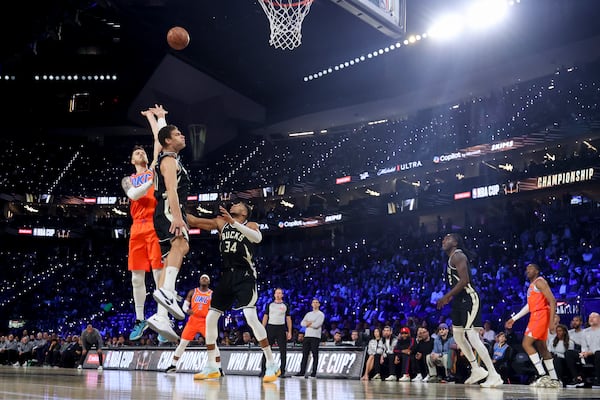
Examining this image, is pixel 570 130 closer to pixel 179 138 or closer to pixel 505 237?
pixel 505 237

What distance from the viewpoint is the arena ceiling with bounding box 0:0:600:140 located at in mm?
24016

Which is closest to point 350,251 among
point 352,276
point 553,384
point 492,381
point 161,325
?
point 352,276

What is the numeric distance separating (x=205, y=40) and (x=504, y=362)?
67.8 ft

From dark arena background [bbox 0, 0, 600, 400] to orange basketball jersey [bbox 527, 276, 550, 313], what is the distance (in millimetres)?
1761

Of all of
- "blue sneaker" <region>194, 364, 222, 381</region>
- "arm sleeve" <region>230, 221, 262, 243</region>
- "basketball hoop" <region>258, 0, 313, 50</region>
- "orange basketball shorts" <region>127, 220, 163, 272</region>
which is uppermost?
"basketball hoop" <region>258, 0, 313, 50</region>

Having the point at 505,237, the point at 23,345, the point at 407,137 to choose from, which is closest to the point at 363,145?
the point at 407,137

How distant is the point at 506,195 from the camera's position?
2533 cm

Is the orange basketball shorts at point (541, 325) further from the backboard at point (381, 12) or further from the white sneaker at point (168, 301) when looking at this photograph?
the white sneaker at point (168, 301)

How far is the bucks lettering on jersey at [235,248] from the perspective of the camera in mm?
8609

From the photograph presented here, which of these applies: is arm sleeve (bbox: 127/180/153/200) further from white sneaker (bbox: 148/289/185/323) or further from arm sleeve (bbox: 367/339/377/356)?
arm sleeve (bbox: 367/339/377/356)

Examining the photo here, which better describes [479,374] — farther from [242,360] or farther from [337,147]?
[337,147]

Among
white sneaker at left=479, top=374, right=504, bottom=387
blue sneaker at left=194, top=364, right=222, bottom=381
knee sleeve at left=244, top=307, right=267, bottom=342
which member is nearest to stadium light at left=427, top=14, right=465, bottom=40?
white sneaker at left=479, top=374, right=504, bottom=387

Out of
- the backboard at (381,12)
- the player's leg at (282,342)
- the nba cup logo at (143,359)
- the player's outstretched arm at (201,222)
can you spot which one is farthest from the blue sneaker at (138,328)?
the nba cup logo at (143,359)

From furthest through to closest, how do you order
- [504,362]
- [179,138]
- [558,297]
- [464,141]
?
[464,141] → [558,297] → [504,362] → [179,138]
